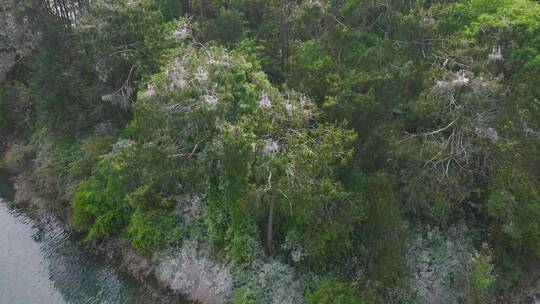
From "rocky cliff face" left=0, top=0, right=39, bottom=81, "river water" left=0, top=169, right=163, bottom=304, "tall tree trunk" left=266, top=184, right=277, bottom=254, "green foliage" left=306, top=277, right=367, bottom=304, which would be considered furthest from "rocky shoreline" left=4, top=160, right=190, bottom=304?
"rocky cliff face" left=0, top=0, right=39, bottom=81

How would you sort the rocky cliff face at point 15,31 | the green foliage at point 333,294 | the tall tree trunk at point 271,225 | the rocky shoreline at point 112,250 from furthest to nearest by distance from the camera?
the rocky cliff face at point 15,31 → the rocky shoreline at point 112,250 → the green foliage at point 333,294 → the tall tree trunk at point 271,225

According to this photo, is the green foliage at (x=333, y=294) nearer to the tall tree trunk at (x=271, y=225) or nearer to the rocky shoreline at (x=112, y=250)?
the tall tree trunk at (x=271, y=225)

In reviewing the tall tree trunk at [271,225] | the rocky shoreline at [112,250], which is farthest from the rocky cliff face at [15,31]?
the tall tree trunk at [271,225]

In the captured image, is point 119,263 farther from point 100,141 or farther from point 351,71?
point 351,71

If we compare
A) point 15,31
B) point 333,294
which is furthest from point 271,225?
point 15,31

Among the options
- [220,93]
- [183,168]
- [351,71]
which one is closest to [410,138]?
[351,71]

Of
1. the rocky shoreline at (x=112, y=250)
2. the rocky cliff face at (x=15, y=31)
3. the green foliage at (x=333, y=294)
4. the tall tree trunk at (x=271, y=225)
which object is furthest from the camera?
the rocky cliff face at (x=15, y=31)
